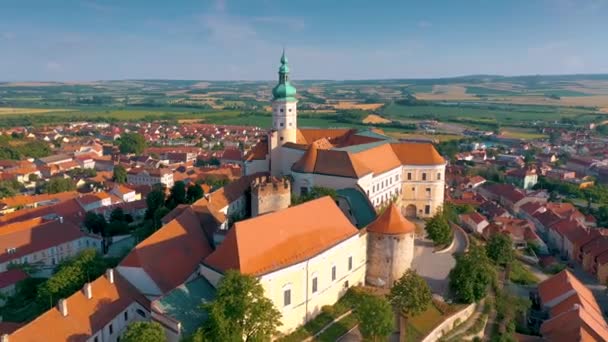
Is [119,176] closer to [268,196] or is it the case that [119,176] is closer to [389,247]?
[268,196]

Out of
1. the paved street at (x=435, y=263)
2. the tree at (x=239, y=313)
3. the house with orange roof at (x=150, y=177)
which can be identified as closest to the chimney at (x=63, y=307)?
the tree at (x=239, y=313)

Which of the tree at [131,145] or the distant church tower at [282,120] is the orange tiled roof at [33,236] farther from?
the tree at [131,145]

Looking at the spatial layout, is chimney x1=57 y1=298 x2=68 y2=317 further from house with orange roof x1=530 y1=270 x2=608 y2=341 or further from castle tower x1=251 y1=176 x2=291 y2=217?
house with orange roof x1=530 y1=270 x2=608 y2=341

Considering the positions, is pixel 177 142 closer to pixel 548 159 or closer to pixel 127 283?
pixel 548 159

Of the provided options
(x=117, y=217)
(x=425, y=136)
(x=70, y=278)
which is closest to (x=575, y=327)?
(x=70, y=278)

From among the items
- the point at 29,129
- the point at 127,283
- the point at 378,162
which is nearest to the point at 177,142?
the point at 29,129
